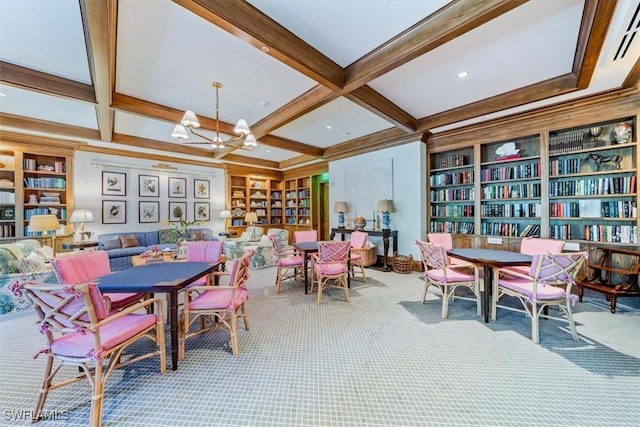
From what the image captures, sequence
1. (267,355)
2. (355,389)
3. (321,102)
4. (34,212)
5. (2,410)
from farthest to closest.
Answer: (34,212), (321,102), (267,355), (355,389), (2,410)

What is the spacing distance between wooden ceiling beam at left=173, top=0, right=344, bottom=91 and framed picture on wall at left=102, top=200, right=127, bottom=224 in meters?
6.11

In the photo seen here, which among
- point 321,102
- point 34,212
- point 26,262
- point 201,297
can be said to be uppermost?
point 321,102

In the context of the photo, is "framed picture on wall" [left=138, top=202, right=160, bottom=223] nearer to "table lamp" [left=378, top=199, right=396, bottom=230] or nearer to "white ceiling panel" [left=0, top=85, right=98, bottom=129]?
"white ceiling panel" [left=0, top=85, right=98, bottom=129]

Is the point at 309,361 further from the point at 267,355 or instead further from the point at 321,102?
the point at 321,102

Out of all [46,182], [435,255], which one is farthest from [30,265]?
[435,255]

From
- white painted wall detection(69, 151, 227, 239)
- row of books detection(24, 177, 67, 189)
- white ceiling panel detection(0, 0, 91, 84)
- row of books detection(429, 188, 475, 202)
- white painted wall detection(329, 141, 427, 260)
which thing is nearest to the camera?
white ceiling panel detection(0, 0, 91, 84)

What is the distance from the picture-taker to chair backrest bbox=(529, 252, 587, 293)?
237 centimetres

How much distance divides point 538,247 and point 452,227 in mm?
1950

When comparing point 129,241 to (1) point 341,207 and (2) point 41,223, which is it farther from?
(1) point 341,207

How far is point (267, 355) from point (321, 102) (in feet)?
10.4

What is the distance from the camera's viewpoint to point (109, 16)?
80.4 inches

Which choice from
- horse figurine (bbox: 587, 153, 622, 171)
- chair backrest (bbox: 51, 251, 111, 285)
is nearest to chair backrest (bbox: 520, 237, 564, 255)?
horse figurine (bbox: 587, 153, 622, 171)

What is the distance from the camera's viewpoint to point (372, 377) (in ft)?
6.26

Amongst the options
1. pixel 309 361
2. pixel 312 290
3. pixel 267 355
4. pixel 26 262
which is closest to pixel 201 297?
pixel 267 355
